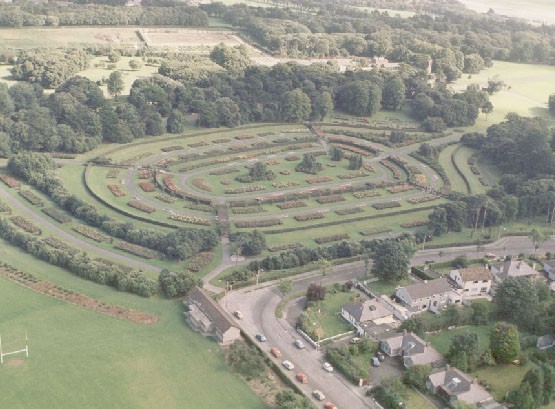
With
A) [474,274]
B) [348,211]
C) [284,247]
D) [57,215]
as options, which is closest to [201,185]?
[284,247]

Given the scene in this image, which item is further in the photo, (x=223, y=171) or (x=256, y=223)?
(x=223, y=171)

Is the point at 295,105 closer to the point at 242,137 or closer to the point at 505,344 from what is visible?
the point at 242,137

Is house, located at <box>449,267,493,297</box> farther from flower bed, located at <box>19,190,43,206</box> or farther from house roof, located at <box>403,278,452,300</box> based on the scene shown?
flower bed, located at <box>19,190,43,206</box>

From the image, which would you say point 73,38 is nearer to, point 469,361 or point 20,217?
point 20,217

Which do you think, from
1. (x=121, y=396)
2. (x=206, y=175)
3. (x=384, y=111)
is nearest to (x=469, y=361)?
(x=121, y=396)

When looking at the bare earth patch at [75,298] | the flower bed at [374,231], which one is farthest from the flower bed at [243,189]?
the bare earth patch at [75,298]

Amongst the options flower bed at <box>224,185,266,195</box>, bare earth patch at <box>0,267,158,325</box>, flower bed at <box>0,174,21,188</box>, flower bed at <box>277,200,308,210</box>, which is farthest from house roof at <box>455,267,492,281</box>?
flower bed at <box>0,174,21,188</box>
